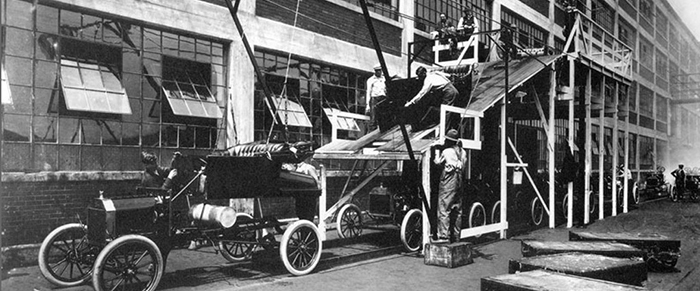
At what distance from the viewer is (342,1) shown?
14.8m

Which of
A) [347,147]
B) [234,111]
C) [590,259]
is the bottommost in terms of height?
[590,259]

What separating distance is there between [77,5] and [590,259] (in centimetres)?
867

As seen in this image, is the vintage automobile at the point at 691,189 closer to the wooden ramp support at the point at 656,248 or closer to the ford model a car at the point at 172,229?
the wooden ramp support at the point at 656,248

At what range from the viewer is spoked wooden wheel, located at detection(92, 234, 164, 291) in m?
6.01

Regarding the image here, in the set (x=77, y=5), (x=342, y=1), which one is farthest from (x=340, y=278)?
→ (x=342, y=1)

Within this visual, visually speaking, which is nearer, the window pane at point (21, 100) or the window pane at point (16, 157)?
the window pane at point (16, 157)

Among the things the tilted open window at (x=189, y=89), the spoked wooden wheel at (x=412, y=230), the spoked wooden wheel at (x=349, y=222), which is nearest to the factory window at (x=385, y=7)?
the tilted open window at (x=189, y=89)

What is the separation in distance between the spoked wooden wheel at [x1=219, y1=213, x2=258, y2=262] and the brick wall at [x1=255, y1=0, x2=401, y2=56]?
18.7ft

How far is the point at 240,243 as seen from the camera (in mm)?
7992

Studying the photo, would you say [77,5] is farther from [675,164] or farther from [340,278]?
[675,164]

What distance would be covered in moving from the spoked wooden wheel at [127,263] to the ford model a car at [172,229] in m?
0.01

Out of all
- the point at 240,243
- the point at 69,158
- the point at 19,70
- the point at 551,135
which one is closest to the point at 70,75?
the point at 19,70

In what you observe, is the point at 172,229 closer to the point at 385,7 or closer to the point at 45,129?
the point at 45,129

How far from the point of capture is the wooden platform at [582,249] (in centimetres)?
730
